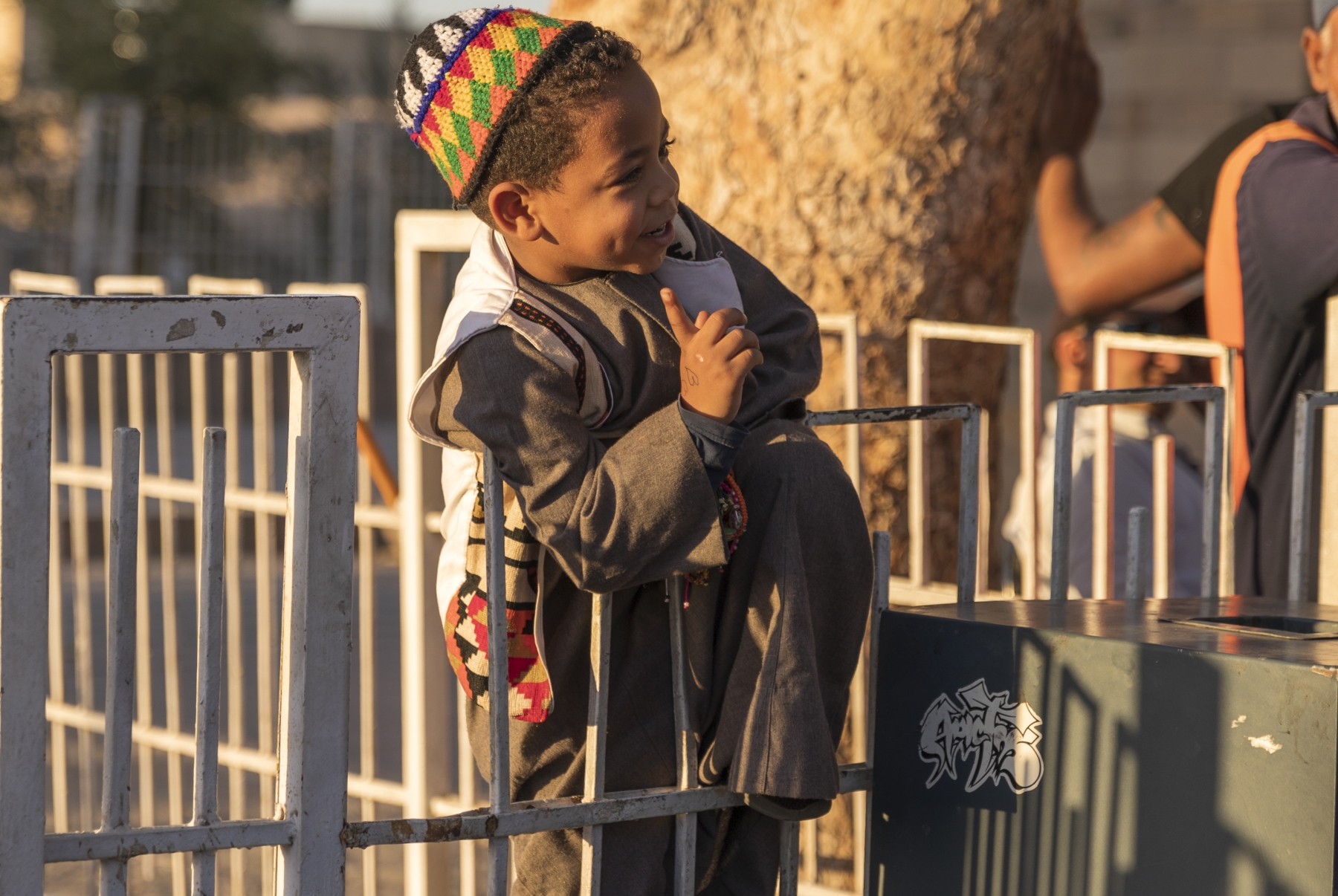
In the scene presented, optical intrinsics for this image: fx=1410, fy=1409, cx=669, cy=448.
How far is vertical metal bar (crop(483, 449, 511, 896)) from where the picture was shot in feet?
4.67

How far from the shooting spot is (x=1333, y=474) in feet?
7.78

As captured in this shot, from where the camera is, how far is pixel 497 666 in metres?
1.44

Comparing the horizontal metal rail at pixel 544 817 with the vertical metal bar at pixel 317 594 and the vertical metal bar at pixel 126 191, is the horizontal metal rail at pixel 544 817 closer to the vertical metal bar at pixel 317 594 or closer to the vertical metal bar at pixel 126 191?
the vertical metal bar at pixel 317 594

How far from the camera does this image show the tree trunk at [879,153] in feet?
9.20

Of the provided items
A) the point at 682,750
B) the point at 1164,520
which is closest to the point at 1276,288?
the point at 1164,520

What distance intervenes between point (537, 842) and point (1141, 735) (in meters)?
0.67

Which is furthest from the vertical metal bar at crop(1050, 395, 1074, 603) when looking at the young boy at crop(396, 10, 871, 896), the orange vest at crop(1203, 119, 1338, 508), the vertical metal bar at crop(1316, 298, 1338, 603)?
the orange vest at crop(1203, 119, 1338, 508)

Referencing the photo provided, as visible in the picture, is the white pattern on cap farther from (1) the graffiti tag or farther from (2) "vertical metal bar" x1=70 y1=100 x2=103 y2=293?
(2) "vertical metal bar" x1=70 y1=100 x2=103 y2=293

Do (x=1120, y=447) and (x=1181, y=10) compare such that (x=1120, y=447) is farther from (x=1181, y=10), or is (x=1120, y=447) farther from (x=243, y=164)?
(x=243, y=164)

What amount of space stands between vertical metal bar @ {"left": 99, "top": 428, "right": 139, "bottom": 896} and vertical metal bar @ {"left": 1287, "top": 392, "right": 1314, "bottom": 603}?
1414 mm

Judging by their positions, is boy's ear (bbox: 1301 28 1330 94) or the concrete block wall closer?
boy's ear (bbox: 1301 28 1330 94)

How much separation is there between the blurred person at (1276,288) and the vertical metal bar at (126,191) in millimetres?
6951

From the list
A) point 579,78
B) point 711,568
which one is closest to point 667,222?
point 579,78

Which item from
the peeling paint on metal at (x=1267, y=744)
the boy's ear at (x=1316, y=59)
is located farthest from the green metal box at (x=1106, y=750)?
the boy's ear at (x=1316, y=59)
